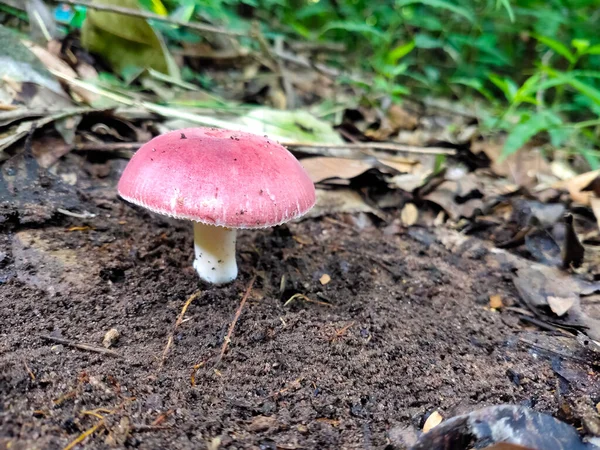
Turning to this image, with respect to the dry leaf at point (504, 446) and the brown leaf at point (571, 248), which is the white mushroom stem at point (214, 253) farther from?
the brown leaf at point (571, 248)

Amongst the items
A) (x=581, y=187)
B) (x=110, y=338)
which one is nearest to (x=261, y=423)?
(x=110, y=338)

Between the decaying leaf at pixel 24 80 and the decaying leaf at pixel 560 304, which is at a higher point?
the decaying leaf at pixel 24 80

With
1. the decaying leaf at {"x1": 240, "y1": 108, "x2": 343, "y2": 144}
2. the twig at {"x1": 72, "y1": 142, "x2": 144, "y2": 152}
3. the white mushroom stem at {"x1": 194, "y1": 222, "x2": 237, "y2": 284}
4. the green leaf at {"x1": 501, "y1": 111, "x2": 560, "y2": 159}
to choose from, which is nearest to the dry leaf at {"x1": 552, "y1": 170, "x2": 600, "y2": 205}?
the green leaf at {"x1": 501, "y1": 111, "x2": 560, "y2": 159}

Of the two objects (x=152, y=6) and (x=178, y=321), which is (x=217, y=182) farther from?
(x=152, y=6)

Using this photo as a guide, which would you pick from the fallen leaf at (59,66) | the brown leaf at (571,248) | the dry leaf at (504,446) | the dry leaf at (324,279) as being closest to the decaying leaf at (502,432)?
the dry leaf at (504,446)

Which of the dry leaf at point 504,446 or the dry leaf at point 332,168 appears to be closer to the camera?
the dry leaf at point 504,446

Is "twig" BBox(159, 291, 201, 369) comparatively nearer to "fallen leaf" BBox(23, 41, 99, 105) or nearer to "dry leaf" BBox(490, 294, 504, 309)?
"dry leaf" BBox(490, 294, 504, 309)
